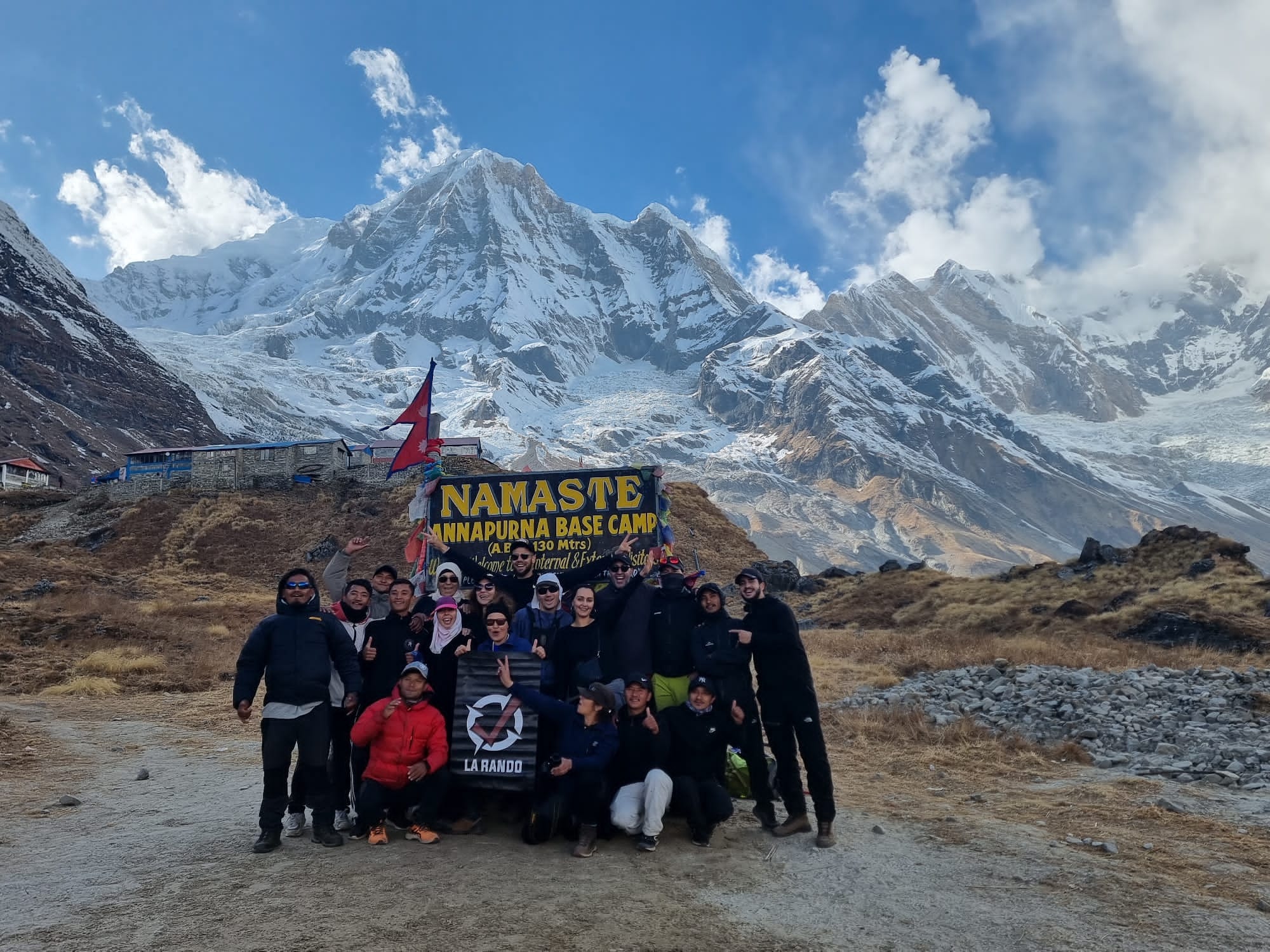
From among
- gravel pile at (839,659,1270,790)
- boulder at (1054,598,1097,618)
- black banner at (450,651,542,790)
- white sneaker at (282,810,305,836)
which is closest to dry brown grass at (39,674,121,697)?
white sneaker at (282,810,305,836)

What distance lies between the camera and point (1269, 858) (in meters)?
5.83

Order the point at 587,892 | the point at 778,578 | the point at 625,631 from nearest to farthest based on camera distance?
the point at 587,892, the point at 625,631, the point at 778,578

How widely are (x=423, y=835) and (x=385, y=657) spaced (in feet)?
4.95

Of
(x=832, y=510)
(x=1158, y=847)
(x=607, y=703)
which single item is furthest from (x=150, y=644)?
(x=832, y=510)

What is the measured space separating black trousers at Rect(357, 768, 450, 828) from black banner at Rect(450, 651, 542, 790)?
0.16 m

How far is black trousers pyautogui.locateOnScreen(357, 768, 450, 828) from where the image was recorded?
19.6ft

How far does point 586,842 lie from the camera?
5738 millimetres

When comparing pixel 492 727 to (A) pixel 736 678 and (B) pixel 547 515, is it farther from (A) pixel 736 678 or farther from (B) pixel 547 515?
(B) pixel 547 515

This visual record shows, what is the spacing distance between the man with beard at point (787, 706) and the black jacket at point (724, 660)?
9 cm

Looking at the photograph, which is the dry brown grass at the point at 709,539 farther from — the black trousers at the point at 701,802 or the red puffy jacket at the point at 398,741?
the red puffy jacket at the point at 398,741

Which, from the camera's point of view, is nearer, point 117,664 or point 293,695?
point 293,695

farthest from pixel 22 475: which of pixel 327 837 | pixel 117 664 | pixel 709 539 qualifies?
pixel 327 837

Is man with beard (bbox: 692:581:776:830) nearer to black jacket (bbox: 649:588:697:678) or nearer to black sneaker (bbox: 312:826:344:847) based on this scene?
black jacket (bbox: 649:588:697:678)

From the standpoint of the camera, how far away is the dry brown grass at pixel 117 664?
15609 millimetres
